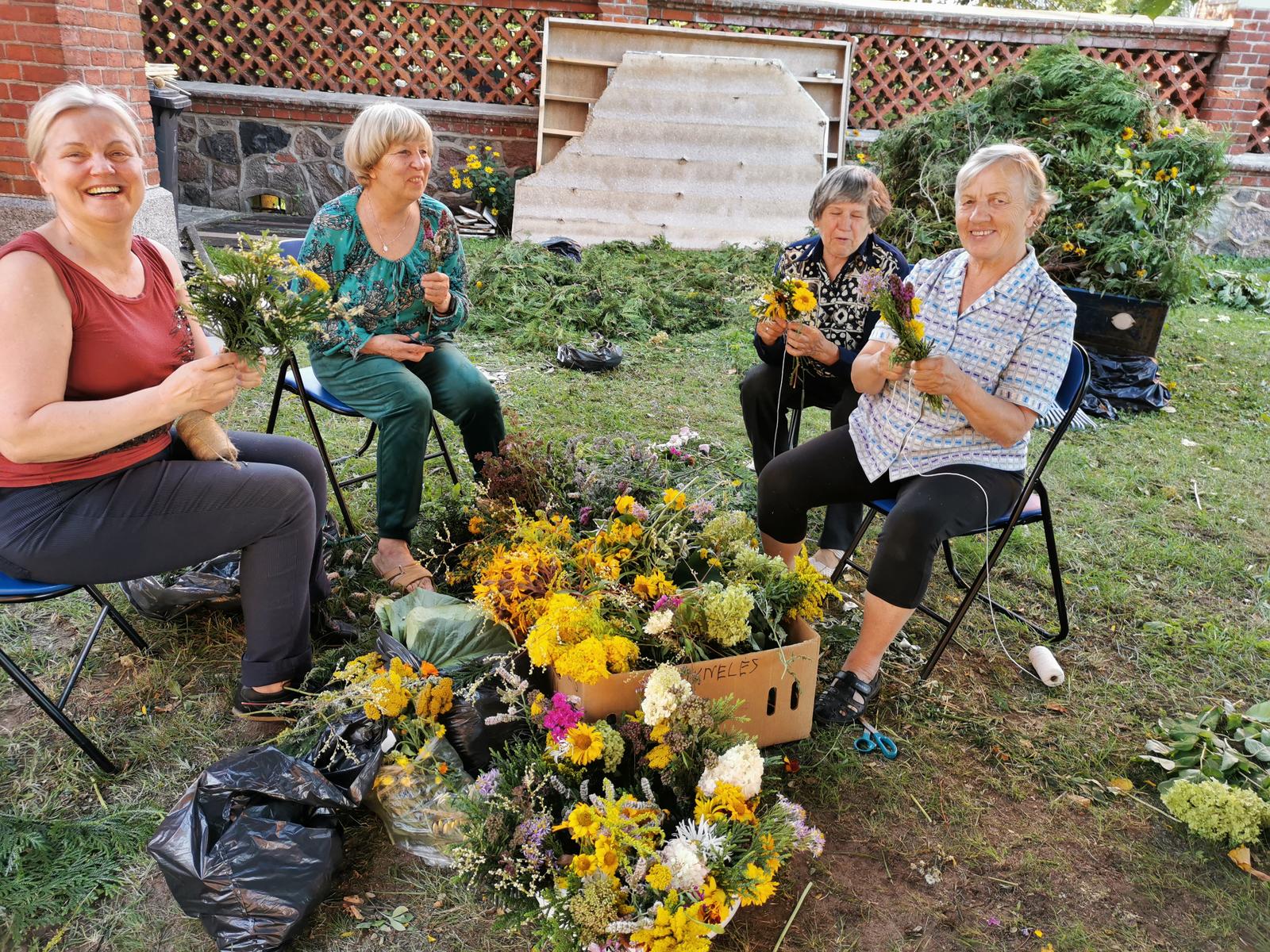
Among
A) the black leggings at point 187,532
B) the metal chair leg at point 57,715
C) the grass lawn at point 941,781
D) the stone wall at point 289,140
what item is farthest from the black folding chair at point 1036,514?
the stone wall at point 289,140

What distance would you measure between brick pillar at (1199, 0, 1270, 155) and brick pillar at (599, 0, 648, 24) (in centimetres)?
593

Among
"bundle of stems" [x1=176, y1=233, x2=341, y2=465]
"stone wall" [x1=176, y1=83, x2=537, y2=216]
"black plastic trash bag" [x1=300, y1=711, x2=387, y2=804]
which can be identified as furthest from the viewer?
"stone wall" [x1=176, y1=83, x2=537, y2=216]

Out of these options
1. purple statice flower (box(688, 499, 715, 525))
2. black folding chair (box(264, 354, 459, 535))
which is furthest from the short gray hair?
black folding chair (box(264, 354, 459, 535))

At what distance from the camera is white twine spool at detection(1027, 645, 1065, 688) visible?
2891 millimetres

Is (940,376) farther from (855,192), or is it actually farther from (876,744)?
(876,744)

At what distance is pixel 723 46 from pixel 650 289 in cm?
345

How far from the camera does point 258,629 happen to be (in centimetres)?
243

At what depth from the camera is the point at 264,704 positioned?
8.09ft

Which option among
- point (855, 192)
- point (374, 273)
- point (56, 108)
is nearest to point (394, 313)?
point (374, 273)

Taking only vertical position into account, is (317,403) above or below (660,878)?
above

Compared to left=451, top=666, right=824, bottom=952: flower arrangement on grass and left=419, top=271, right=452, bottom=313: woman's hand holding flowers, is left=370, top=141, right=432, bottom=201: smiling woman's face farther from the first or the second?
left=451, top=666, right=824, bottom=952: flower arrangement on grass

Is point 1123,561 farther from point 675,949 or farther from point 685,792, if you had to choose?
point 675,949

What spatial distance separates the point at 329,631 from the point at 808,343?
6.32 feet

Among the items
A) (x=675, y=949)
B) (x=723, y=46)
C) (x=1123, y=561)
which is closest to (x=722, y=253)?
(x=723, y=46)
